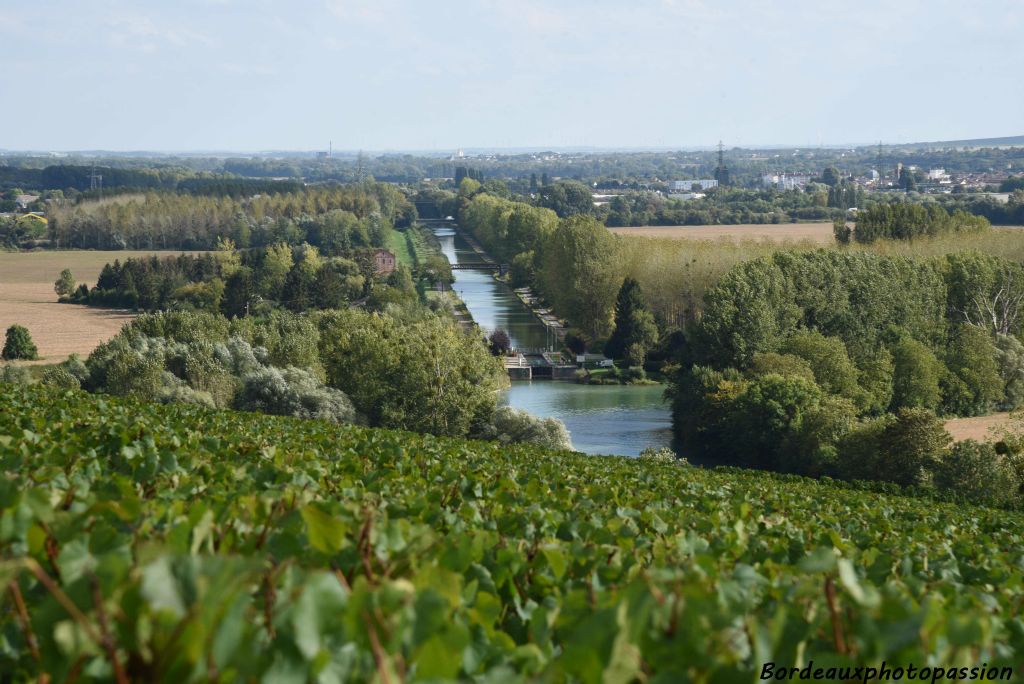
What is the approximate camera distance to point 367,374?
1556 inches

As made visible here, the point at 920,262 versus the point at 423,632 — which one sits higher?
the point at 423,632

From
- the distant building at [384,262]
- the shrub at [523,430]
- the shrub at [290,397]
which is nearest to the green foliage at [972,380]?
the shrub at [523,430]

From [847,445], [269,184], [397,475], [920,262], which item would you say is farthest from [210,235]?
[397,475]

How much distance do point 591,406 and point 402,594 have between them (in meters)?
51.6

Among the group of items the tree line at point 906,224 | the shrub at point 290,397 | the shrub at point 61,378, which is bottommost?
the shrub at point 290,397

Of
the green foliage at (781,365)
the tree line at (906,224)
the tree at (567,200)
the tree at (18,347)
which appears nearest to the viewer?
the green foliage at (781,365)

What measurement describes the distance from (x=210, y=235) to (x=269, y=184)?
52561 mm

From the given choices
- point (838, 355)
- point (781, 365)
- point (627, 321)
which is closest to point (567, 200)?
point (627, 321)

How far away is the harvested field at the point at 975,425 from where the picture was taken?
43062 mm

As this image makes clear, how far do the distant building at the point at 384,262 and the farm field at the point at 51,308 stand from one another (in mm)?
20524

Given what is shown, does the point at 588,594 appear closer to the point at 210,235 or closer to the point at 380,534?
A: the point at 380,534

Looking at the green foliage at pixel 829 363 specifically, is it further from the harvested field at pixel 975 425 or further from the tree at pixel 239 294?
the tree at pixel 239 294

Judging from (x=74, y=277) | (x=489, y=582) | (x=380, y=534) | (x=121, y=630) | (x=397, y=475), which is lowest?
(x=74, y=277)

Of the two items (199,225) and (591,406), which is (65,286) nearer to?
(199,225)
